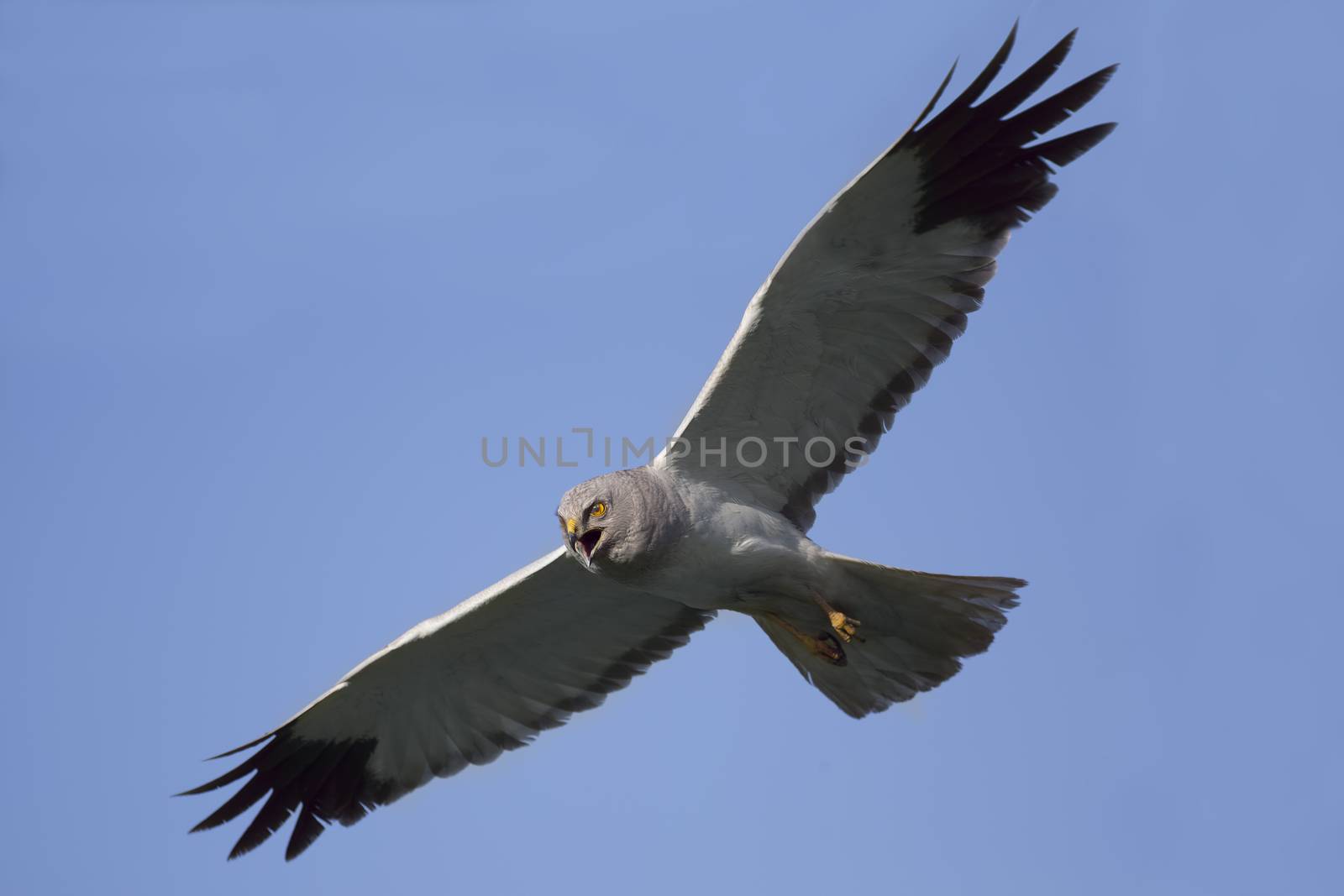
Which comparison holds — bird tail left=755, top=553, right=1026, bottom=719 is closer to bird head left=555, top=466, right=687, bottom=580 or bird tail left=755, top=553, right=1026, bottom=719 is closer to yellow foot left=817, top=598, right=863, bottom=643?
yellow foot left=817, top=598, right=863, bottom=643

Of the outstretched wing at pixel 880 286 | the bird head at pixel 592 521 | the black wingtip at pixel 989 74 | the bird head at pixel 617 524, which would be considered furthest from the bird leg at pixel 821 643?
the black wingtip at pixel 989 74

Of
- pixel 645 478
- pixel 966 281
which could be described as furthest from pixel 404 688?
pixel 966 281

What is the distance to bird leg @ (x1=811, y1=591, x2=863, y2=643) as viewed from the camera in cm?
775

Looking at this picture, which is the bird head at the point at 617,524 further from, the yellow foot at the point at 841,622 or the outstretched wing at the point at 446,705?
the outstretched wing at the point at 446,705

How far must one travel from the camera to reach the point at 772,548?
784cm

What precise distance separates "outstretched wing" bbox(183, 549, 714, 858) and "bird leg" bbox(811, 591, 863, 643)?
138 centimetres

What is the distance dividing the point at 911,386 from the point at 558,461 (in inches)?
83.1

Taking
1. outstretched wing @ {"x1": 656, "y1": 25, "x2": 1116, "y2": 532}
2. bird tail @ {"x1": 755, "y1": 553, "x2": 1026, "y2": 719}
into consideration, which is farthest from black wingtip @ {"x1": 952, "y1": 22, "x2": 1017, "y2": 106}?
bird tail @ {"x1": 755, "y1": 553, "x2": 1026, "y2": 719}

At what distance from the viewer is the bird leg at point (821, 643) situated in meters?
8.10

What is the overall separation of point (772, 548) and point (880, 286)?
4.99 ft

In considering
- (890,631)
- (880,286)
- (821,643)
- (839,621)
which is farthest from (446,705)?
(880,286)

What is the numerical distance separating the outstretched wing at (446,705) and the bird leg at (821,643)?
1.04 meters

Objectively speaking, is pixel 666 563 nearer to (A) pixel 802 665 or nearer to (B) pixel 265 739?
(A) pixel 802 665

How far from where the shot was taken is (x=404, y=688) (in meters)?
9.03
